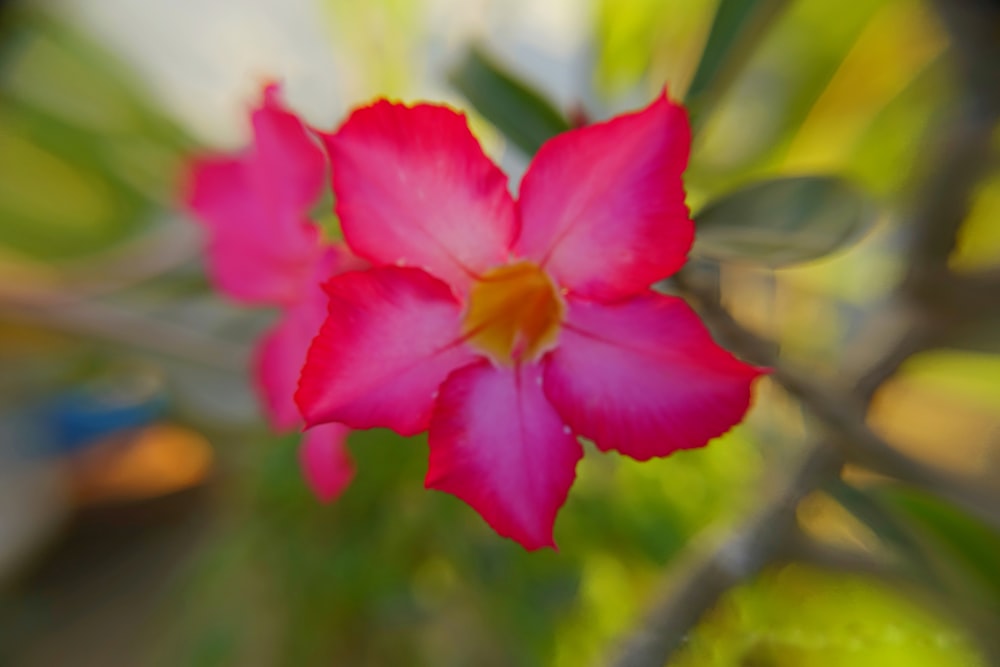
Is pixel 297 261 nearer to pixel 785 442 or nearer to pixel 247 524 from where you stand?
pixel 785 442

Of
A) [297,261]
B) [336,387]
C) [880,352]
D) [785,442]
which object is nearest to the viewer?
[336,387]

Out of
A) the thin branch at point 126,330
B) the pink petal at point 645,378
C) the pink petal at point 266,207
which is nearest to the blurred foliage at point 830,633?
the pink petal at point 645,378

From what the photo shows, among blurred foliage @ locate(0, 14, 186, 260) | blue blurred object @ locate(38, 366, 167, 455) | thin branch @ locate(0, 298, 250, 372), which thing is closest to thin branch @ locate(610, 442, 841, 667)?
thin branch @ locate(0, 298, 250, 372)

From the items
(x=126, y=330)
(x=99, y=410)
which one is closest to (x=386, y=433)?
(x=126, y=330)

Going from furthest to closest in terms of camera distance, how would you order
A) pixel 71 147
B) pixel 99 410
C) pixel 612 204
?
pixel 99 410
pixel 71 147
pixel 612 204

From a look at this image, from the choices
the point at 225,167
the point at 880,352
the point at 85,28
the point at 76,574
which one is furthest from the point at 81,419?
the point at 880,352

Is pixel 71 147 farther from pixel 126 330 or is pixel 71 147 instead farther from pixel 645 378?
pixel 645 378
